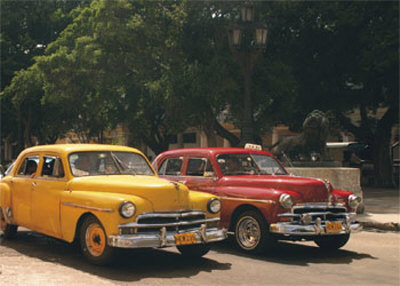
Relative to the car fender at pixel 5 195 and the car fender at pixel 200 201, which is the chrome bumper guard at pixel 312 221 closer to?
the car fender at pixel 200 201

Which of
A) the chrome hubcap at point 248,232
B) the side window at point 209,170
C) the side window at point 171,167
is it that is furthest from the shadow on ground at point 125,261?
the side window at point 171,167

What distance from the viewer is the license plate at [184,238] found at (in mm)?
7406

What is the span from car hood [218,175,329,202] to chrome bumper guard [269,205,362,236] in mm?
167

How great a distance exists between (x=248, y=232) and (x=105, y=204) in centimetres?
277

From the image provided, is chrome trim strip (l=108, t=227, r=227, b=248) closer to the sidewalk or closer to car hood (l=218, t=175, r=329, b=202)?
car hood (l=218, t=175, r=329, b=202)

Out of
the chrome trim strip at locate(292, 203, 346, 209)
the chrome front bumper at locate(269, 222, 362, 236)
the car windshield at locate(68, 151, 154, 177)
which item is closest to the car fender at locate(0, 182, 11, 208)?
the car windshield at locate(68, 151, 154, 177)

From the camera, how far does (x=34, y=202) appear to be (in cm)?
886

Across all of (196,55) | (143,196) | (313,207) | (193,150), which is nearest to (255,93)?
(196,55)

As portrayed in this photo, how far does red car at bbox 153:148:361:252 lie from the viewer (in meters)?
8.69

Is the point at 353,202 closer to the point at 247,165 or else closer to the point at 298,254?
the point at 298,254

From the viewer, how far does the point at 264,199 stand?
349 inches

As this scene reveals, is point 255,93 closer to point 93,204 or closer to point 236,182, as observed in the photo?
point 236,182

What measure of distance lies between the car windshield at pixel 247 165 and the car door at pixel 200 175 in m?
0.22

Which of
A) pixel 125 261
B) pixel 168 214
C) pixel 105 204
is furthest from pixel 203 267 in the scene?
pixel 105 204
